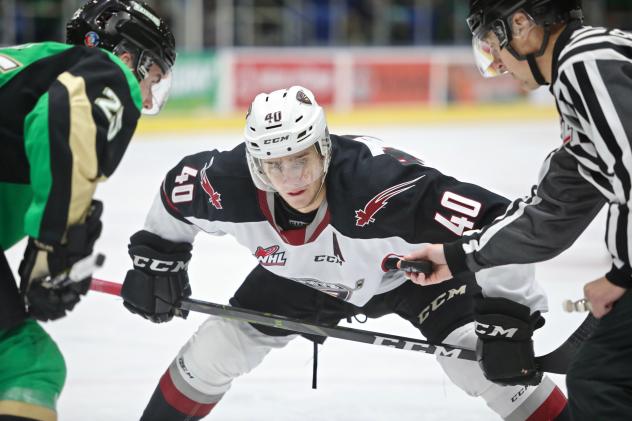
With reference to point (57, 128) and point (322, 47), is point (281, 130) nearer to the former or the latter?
point (57, 128)

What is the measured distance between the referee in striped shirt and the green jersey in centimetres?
78

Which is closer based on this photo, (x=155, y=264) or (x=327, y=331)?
(x=327, y=331)

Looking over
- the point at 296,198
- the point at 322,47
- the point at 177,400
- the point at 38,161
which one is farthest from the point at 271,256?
the point at 322,47

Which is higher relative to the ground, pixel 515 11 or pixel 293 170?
pixel 515 11

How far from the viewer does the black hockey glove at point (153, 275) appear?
2625 mm

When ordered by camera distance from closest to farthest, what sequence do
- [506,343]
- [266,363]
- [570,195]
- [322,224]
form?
1. [570,195]
2. [506,343]
3. [322,224]
4. [266,363]

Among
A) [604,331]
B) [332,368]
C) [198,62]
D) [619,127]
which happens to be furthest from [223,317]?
[198,62]

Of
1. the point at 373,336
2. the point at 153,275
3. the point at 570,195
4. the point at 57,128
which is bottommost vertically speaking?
the point at 373,336

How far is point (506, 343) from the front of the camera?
2.19 m

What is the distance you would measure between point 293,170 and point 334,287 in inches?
15.0

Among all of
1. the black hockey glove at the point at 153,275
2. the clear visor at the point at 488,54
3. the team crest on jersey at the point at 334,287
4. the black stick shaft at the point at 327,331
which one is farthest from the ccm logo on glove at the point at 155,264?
the clear visor at the point at 488,54

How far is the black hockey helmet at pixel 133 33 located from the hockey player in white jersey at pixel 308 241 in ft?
0.91

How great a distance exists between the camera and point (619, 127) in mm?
1612

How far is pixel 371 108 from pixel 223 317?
30.1 ft
